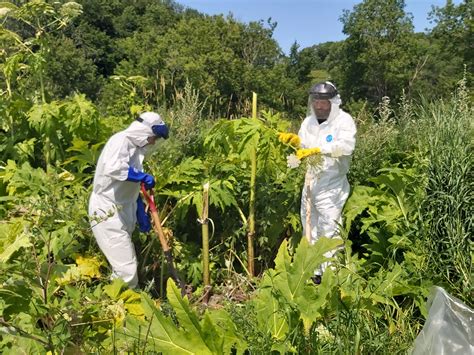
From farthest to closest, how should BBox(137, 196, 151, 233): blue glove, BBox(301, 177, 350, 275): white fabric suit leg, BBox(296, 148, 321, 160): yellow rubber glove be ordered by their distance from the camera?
BBox(301, 177, 350, 275): white fabric suit leg < BBox(137, 196, 151, 233): blue glove < BBox(296, 148, 321, 160): yellow rubber glove

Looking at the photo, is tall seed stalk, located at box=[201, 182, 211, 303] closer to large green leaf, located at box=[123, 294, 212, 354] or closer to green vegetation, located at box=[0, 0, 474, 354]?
A: green vegetation, located at box=[0, 0, 474, 354]

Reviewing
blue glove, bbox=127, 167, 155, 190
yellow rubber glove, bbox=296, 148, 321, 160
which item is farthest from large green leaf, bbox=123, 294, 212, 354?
yellow rubber glove, bbox=296, 148, 321, 160

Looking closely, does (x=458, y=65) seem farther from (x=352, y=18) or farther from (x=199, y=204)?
(x=199, y=204)

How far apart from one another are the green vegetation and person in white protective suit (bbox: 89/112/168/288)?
8.2 inches

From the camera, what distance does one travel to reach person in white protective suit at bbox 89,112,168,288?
13.8ft

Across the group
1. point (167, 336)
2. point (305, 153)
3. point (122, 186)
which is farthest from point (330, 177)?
point (167, 336)

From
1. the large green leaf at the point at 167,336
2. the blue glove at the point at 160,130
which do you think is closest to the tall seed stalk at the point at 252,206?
the blue glove at the point at 160,130

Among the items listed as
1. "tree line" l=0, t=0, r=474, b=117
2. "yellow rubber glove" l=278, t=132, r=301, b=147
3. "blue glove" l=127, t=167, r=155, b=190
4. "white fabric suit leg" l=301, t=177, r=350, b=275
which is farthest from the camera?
"tree line" l=0, t=0, r=474, b=117

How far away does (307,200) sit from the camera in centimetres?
455

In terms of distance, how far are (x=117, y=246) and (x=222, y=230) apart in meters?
1.26

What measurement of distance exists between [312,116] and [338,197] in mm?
883

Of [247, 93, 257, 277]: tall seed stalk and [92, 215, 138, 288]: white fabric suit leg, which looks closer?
[92, 215, 138, 288]: white fabric suit leg

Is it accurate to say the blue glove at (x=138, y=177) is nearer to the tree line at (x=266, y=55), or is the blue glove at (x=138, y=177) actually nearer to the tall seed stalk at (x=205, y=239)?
the tall seed stalk at (x=205, y=239)

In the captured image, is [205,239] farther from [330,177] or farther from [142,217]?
[330,177]
